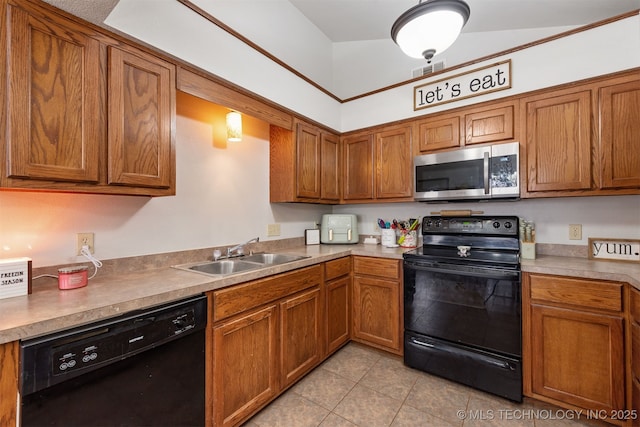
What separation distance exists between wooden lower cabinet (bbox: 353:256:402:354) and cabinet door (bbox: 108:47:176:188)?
A: 171 centimetres

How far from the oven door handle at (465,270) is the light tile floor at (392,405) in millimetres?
825

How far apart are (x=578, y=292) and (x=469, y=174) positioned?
1.04m

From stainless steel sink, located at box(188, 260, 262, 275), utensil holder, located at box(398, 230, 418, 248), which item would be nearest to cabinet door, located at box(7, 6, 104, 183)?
stainless steel sink, located at box(188, 260, 262, 275)

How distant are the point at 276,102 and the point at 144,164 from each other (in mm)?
1147

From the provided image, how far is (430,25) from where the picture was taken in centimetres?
130

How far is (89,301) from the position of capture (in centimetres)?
108

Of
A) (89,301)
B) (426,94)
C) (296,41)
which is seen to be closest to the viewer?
(89,301)

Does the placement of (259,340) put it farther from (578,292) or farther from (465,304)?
(578,292)

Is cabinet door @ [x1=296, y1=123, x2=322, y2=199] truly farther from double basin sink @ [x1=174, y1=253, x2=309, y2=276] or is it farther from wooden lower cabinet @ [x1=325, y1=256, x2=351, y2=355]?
wooden lower cabinet @ [x1=325, y1=256, x2=351, y2=355]

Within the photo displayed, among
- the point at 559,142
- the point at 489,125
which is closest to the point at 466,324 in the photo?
the point at 559,142

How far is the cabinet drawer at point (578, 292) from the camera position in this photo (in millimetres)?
1562

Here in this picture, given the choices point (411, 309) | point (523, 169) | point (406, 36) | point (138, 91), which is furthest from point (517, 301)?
point (138, 91)

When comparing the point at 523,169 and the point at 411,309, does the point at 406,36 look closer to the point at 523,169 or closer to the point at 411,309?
the point at 523,169

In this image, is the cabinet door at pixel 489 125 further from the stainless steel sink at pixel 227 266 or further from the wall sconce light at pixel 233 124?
the stainless steel sink at pixel 227 266
